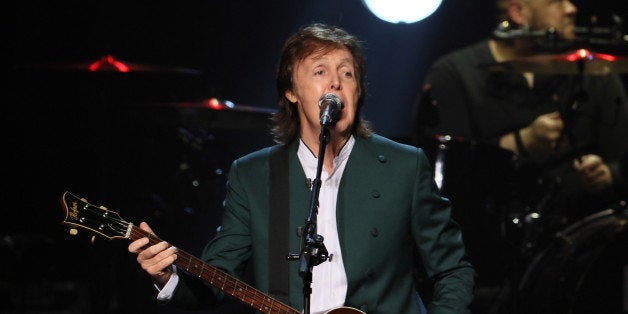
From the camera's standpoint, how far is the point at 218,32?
760 centimetres

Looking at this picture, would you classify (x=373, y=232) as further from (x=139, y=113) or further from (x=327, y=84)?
(x=139, y=113)

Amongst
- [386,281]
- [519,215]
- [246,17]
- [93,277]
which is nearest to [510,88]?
[519,215]

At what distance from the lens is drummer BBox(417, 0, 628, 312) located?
5.88 metres

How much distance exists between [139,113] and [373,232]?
10.8ft

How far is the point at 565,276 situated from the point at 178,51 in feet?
12.5

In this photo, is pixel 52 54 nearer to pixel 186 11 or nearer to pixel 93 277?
pixel 186 11

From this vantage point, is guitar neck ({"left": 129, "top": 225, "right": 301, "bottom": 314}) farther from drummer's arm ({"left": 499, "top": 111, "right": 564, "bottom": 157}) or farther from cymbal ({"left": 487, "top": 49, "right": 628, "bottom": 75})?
drummer's arm ({"left": 499, "top": 111, "right": 564, "bottom": 157})

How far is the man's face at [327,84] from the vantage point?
337 centimetres

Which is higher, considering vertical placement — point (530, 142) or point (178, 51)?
point (178, 51)

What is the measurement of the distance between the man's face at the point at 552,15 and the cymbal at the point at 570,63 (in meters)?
0.66

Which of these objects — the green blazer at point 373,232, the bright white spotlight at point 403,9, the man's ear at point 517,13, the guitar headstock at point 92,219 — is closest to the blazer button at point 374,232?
the green blazer at point 373,232

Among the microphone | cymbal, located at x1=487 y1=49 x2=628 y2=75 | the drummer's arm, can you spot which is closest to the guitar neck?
the microphone

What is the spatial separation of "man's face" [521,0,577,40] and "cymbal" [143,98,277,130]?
7.19 ft

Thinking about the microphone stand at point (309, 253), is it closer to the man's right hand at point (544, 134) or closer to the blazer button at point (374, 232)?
the blazer button at point (374, 232)
